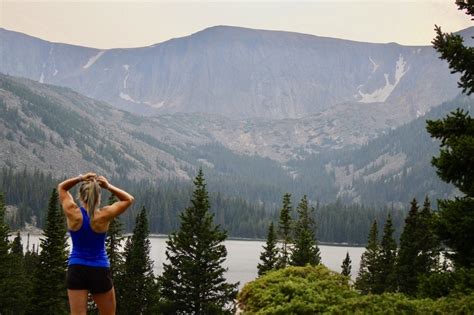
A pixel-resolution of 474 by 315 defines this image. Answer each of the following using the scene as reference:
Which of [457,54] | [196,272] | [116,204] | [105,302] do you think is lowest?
[196,272]

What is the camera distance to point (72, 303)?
10.6m

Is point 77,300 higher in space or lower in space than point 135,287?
higher

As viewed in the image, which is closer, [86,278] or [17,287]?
[86,278]

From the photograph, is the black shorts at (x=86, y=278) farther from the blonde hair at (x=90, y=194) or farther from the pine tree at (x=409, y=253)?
the pine tree at (x=409, y=253)

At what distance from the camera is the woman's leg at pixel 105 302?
10.9 m

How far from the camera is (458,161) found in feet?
51.3

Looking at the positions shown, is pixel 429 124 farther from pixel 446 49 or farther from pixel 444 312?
pixel 444 312

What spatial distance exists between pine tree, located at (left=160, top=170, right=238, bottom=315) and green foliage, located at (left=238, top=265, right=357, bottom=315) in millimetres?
29829

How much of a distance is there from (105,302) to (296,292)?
12.3 feet

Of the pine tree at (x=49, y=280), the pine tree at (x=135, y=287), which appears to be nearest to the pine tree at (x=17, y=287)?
A: the pine tree at (x=49, y=280)

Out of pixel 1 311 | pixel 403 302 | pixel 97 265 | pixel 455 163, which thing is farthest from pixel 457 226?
pixel 1 311

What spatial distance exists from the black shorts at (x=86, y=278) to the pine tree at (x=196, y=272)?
3352 cm

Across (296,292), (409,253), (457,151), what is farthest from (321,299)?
(409,253)

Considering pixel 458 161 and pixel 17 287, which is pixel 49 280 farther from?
pixel 458 161
